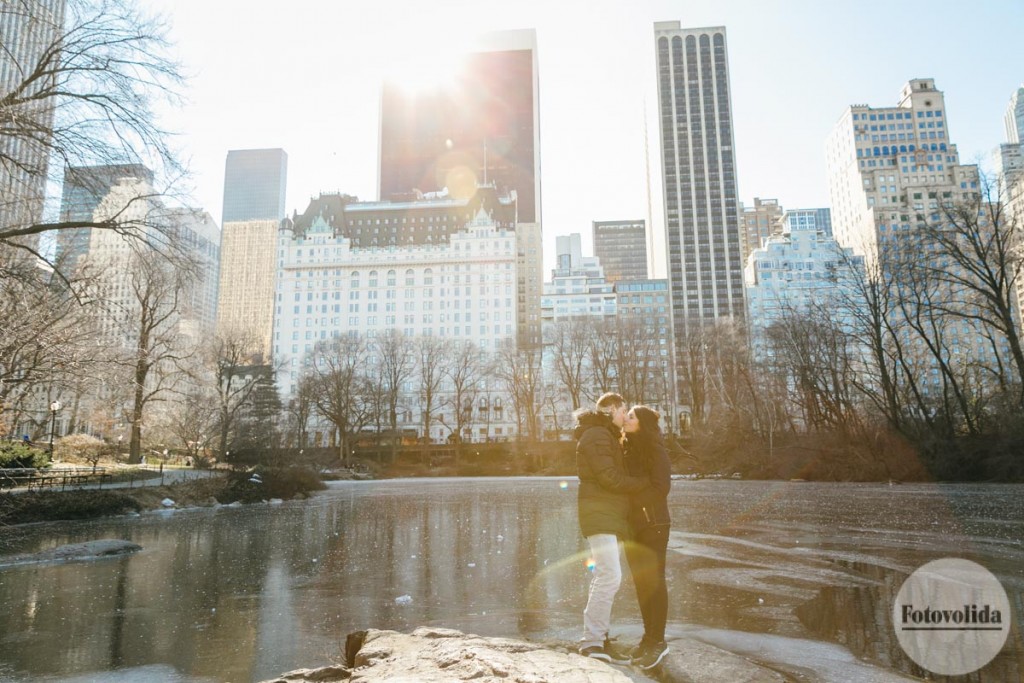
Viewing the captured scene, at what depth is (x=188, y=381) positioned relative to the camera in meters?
40.8

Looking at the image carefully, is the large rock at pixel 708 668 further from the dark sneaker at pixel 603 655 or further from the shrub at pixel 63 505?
the shrub at pixel 63 505

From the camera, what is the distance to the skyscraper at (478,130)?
180 m

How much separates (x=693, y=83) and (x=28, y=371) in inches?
5473

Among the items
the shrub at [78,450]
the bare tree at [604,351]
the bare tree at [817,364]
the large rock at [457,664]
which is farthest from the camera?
the bare tree at [604,351]

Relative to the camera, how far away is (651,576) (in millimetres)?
4926

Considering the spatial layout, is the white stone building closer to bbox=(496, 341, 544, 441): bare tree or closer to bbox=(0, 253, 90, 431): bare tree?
bbox=(496, 341, 544, 441): bare tree

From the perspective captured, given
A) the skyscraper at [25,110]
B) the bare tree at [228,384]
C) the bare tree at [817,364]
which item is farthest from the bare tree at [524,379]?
the skyscraper at [25,110]

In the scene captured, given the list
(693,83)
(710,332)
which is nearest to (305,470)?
(710,332)

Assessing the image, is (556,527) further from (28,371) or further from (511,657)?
(28,371)

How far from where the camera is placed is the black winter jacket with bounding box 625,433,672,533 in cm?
502

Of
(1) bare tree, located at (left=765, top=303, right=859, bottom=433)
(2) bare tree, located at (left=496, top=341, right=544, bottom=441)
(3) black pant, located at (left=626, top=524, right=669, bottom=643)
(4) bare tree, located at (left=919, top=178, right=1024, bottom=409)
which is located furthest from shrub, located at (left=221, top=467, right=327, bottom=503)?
(2) bare tree, located at (left=496, top=341, right=544, bottom=441)

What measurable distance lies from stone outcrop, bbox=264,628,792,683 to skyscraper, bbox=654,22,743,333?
12870 centimetres

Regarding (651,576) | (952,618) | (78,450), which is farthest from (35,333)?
(952,618)

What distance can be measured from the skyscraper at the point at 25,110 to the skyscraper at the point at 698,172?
125302 mm
